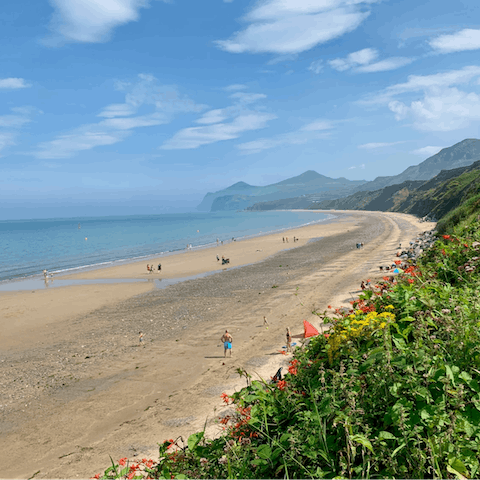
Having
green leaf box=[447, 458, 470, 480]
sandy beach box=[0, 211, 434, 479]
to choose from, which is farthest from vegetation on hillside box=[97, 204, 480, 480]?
sandy beach box=[0, 211, 434, 479]

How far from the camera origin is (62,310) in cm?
2648

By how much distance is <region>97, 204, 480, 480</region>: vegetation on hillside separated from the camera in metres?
2.90

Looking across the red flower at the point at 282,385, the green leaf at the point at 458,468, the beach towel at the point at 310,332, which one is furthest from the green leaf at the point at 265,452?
the beach towel at the point at 310,332

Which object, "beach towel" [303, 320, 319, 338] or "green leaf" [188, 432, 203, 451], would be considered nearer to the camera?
"green leaf" [188, 432, 203, 451]

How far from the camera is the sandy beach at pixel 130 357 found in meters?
9.94

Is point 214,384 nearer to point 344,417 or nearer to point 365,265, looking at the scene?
point 344,417

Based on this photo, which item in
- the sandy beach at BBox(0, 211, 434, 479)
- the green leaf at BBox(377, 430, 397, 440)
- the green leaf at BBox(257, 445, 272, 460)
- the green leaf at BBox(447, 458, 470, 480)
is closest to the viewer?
the green leaf at BBox(447, 458, 470, 480)

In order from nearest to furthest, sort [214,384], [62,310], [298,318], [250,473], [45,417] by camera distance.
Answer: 1. [250,473]
2. [45,417]
3. [214,384]
4. [298,318]
5. [62,310]

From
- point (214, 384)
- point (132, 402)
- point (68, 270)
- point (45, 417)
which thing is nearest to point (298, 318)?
point (214, 384)

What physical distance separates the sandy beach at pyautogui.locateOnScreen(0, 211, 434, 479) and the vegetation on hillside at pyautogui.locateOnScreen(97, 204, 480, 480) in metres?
1.23

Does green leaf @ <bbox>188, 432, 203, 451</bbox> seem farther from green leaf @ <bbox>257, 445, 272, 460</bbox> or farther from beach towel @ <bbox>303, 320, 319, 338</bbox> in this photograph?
beach towel @ <bbox>303, 320, 319, 338</bbox>

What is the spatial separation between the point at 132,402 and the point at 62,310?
17559mm

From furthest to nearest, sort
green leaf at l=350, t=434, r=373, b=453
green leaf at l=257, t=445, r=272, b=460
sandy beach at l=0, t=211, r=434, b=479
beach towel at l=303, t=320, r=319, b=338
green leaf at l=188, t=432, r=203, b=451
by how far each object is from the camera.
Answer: sandy beach at l=0, t=211, r=434, b=479 → beach towel at l=303, t=320, r=319, b=338 → green leaf at l=188, t=432, r=203, b=451 → green leaf at l=257, t=445, r=272, b=460 → green leaf at l=350, t=434, r=373, b=453

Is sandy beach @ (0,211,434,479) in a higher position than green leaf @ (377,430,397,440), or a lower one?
lower
